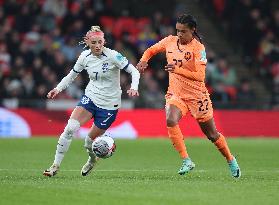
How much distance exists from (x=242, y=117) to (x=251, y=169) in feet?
31.4

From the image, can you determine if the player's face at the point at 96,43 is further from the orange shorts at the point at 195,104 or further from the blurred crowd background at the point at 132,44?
the blurred crowd background at the point at 132,44

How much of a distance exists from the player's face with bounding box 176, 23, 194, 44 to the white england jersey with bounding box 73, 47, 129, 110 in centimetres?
90

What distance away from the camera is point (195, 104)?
13438 mm

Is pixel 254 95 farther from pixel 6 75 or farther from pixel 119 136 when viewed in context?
pixel 6 75

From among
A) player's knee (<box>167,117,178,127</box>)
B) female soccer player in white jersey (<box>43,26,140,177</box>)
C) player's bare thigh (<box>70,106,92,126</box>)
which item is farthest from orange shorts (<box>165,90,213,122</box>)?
player's bare thigh (<box>70,106,92,126</box>)

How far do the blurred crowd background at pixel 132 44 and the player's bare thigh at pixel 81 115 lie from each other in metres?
10.8

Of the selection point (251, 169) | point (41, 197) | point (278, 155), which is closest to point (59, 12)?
point (278, 155)

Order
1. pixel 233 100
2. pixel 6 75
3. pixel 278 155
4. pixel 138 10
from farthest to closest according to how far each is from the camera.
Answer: pixel 138 10
pixel 233 100
pixel 6 75
pixel 278 155

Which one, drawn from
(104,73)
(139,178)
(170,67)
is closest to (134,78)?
(104,73)

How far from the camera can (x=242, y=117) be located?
82.0 feet

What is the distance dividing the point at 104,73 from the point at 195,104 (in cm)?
143

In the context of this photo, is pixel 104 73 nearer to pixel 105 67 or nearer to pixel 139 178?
pixel 105 67

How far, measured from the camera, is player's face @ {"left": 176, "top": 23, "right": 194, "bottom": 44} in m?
13.3

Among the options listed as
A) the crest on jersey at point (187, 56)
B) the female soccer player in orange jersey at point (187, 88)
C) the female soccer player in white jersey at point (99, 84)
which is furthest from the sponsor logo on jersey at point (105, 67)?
the crest on jersey at point (187, 56)
